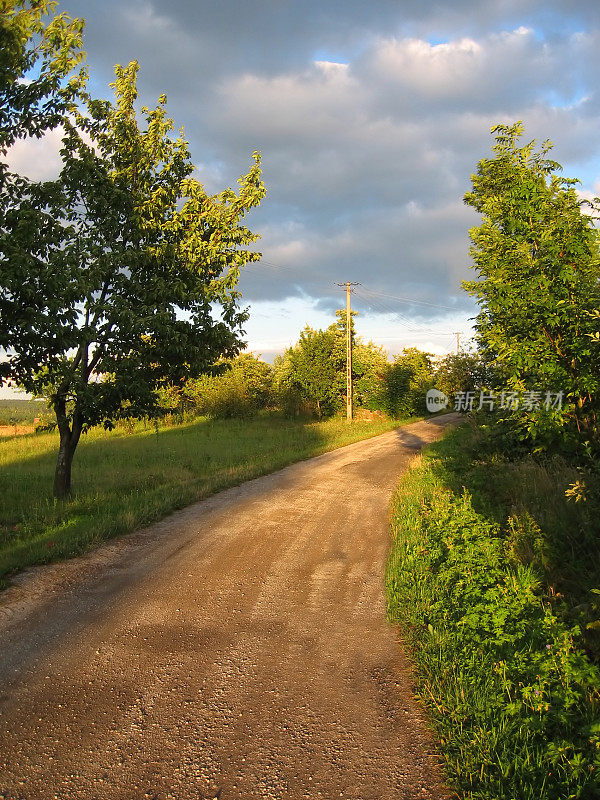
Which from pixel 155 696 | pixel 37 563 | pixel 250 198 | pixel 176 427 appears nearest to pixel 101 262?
pixel 250 198

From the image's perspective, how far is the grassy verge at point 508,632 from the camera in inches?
113

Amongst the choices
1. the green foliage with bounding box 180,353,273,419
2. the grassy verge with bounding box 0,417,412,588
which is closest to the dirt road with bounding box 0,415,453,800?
the grassy verge with bounding box 0,417,412,588

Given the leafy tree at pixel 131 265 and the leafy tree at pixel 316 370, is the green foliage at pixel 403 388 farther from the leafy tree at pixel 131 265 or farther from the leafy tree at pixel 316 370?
the leafy tree at pixel 131 265

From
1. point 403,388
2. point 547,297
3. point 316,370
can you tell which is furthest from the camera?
point 403,388

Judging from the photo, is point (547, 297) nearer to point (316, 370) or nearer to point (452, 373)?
point (316, 370)

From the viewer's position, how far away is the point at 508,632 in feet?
14.0

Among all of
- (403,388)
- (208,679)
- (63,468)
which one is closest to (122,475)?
(63,468)

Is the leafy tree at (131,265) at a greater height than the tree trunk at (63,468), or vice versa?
the leafy tree at (131,265)

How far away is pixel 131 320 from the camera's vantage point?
907 centimetres

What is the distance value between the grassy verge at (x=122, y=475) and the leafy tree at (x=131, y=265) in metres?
1.57

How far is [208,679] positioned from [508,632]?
255cm

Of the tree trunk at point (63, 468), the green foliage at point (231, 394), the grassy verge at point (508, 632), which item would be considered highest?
the green foliage at point (231, 394)

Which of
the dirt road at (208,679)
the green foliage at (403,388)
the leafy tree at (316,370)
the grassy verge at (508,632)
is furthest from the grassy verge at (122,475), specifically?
the green foliage at (403,388)

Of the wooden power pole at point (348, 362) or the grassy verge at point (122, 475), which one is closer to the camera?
the grassy verge at point (122, 475)
